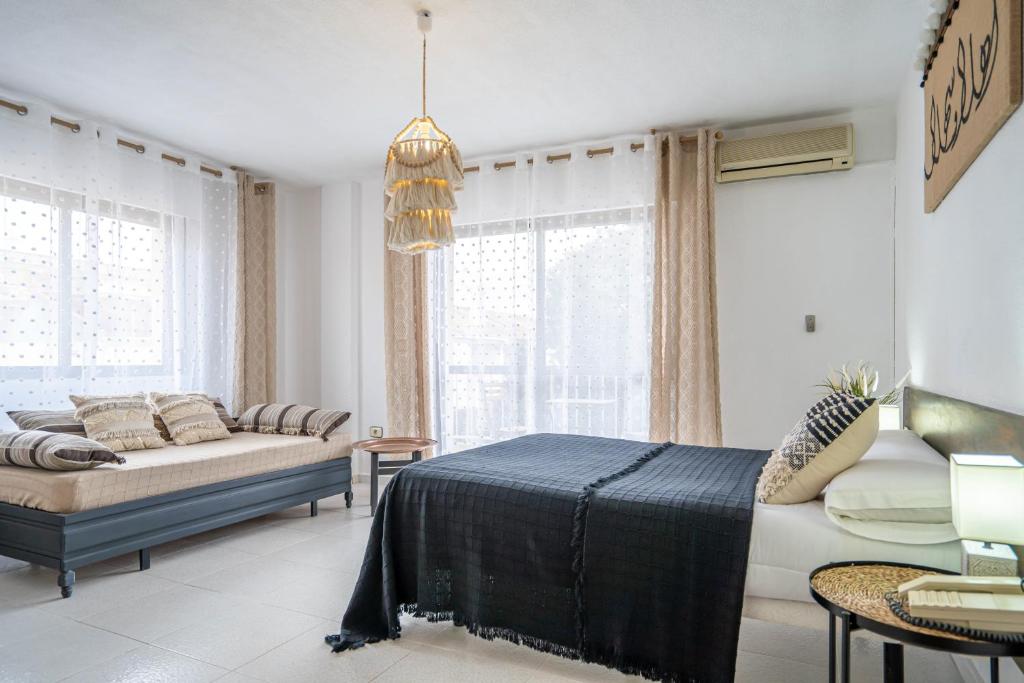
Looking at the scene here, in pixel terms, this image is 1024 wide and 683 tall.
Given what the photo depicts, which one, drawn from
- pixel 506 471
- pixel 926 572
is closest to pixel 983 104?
pixel 926 572

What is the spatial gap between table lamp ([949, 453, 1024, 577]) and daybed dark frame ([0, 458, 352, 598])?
353 centimetres

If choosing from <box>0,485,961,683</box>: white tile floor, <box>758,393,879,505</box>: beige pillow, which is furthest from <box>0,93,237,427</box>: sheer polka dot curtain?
<box>758,393,879,505</box>: beige pillow

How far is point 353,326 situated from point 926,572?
497 centimetres

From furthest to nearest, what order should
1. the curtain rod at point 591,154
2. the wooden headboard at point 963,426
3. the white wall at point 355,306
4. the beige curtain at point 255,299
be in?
the white wall at point 355,306, the beige curtain at point 255,299, the curtain rod at point 591,154, the wooden headboard at point 963,426

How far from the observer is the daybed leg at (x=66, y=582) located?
2.91 m

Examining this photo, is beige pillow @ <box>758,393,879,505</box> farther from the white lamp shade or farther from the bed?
the white lamp shade

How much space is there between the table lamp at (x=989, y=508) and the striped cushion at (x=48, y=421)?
432 cm

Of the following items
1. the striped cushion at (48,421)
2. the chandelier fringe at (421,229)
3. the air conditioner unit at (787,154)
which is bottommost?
the striped cushion at (48,421)

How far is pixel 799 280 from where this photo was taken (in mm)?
4246

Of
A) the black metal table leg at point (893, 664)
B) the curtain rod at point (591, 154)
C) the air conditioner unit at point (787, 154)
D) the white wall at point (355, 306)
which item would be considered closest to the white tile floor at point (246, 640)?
the black metal table leg at point (893, 664)

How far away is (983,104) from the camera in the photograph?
6.20ft

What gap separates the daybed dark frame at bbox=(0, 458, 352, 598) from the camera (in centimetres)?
297

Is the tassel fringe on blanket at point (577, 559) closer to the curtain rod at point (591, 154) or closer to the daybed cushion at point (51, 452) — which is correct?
the daybed cushion at point (51, 452)

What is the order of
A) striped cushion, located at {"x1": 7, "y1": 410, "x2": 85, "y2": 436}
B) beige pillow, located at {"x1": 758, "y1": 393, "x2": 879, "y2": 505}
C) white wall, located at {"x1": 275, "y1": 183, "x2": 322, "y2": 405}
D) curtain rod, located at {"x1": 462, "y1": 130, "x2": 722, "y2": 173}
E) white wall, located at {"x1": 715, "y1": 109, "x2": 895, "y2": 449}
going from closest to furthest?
beige pillow, located at {"x1": 758, "y1": 393, "x2": 879, "y2": 505}, striped cushion, located at {"x1": 7, "y1": 410, "x2": 85, "y2": 436}, white wall, located at {"x1": 715, "y1": 109, "x2": 895, "y2": 449}, curtain rod, located at {"x1": 462, "y1": 130, "x2": 722, "y2": 173}, white wall, located at {"x1": 275, "y1": 183, "x2": 322, "y2": 405}
